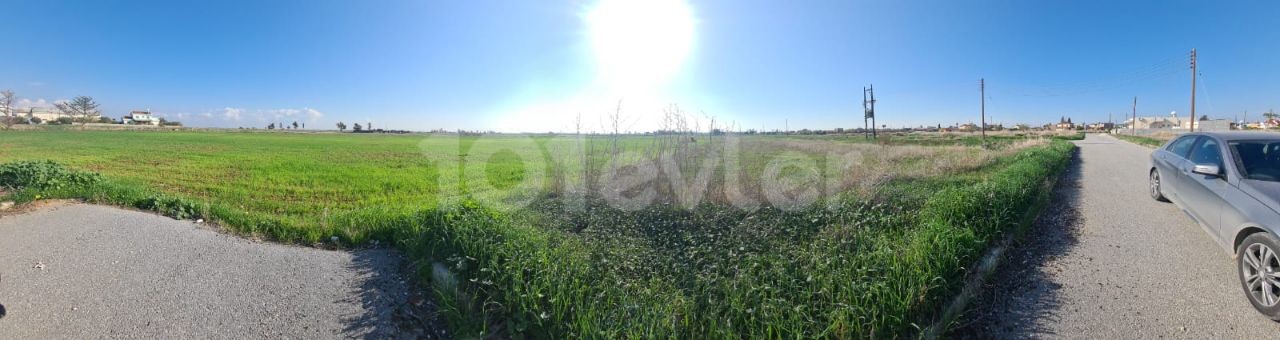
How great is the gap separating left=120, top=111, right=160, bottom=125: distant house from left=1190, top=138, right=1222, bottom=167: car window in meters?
121

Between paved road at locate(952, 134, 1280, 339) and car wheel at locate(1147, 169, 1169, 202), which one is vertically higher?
car wheel at locate(1147, 169, 1169, 202)

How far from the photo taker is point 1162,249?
4.57 meters

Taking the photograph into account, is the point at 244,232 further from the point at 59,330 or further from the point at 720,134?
the point at 720,134

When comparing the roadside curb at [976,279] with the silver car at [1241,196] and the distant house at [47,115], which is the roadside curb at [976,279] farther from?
the distant house at [47,115]

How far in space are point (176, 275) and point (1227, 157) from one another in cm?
987

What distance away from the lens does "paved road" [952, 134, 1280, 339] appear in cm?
308

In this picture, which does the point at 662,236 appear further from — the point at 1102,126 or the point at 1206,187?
the point at 1102,126

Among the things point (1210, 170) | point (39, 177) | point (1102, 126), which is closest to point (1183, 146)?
point (1210, 170)

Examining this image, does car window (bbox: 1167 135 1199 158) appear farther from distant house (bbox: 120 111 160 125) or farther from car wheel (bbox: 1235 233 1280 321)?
distant house (bbox: 120 111 160 125)

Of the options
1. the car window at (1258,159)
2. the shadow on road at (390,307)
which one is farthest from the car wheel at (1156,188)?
the shadow on road at (390,307)

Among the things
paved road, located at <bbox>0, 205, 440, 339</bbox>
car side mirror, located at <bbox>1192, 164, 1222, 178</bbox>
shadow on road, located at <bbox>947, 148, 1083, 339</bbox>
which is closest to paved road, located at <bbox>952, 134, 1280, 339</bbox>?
shadow on road, located at <bbox>947, 148, 1083, 339</bbox>

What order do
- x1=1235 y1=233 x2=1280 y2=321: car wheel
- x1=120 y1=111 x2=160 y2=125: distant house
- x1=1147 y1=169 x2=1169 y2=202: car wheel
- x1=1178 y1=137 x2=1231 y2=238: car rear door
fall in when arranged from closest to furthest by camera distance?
1. x1=1235 y1=233 x2=1280 y2=321: car wheel
2. x1=1178 y1=137 x2=1231 y2=238: car rear door
3. x1=1147 y1=169 x2=1169 y2=202: car wheel
4. x1=120 y1=111 x2=160 y2=125: distant house

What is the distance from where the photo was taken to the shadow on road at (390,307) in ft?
10.9

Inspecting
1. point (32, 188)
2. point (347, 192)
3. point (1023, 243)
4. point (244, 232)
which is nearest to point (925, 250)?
point (1023, 243)
